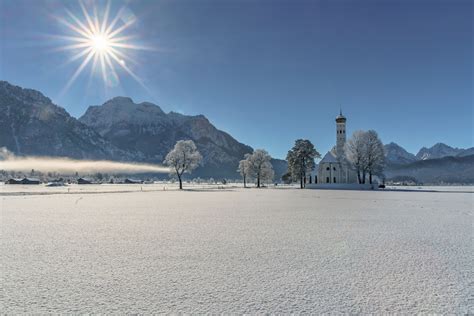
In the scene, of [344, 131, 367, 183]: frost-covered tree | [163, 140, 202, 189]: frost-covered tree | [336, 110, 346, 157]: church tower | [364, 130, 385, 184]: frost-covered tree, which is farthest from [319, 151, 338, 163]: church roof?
[163, 140, 202, 189]: frost-covered tree

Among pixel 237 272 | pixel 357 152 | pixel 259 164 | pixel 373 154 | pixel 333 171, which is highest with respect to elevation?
pixel 357 152

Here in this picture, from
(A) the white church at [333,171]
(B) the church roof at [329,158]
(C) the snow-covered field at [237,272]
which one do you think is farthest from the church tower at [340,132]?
(C) the snow-covered field at [237,272]

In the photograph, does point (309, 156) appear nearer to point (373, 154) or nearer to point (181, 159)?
point (373, 154)

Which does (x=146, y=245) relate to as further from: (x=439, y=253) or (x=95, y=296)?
(x=439, y=253)

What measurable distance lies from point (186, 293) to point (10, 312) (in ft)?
10.5

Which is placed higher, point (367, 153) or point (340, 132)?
point (340, 132)

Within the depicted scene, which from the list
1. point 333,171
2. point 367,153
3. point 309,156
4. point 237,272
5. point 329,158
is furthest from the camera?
point 329,158

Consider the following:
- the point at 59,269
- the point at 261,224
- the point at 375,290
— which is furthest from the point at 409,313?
the point at 261,224

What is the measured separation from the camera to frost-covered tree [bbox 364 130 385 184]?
7969 centimetres

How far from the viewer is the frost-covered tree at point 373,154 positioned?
79688 millimetres

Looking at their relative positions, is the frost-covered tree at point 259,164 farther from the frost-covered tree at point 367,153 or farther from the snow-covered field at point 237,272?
the snow-covered field at point 237,272

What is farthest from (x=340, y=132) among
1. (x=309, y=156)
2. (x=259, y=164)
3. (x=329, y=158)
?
(x=259, y=164)

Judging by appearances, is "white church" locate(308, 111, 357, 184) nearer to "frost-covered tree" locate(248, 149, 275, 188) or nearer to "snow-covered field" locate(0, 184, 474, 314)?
"frost-covered tree" locate(248, 149, 275, 188)

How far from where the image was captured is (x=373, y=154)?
7969 centimetres
